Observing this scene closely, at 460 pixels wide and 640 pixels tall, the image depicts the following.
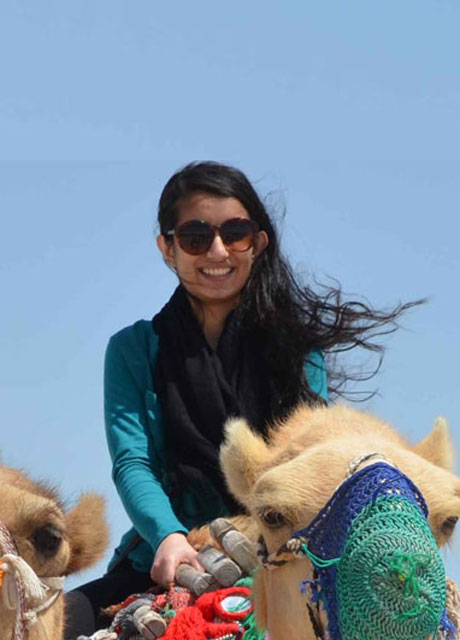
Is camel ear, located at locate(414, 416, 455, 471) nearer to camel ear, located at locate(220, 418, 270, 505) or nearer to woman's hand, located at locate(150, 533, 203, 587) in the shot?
camel ear, located at locate(220, 418, 270, 505)

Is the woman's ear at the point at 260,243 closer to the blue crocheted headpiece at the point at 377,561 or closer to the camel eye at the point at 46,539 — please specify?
the camel eye at the point at 46,539

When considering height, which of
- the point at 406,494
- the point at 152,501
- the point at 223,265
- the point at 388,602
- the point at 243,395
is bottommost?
the point at 388,602

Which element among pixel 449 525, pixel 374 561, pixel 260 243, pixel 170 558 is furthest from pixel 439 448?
pixel 260 243

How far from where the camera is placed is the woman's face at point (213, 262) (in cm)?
652

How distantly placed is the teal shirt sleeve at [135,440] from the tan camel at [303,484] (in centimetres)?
110

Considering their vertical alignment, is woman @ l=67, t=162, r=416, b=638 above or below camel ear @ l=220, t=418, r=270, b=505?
above

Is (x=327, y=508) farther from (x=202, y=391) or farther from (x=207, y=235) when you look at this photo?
(x=207, y=235)

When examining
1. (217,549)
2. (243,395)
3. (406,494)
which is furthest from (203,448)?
(406,494)

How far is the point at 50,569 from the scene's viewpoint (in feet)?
16.6

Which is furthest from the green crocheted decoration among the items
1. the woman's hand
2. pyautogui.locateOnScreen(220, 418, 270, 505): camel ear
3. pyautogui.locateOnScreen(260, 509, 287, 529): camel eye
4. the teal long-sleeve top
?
the teal long-sleeve top

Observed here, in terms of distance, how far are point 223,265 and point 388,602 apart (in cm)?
275

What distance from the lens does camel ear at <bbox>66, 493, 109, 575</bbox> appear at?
550cm

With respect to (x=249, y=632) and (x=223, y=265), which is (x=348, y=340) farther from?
(x=249, y=632)

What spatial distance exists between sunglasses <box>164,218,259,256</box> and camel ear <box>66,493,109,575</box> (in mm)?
1407
